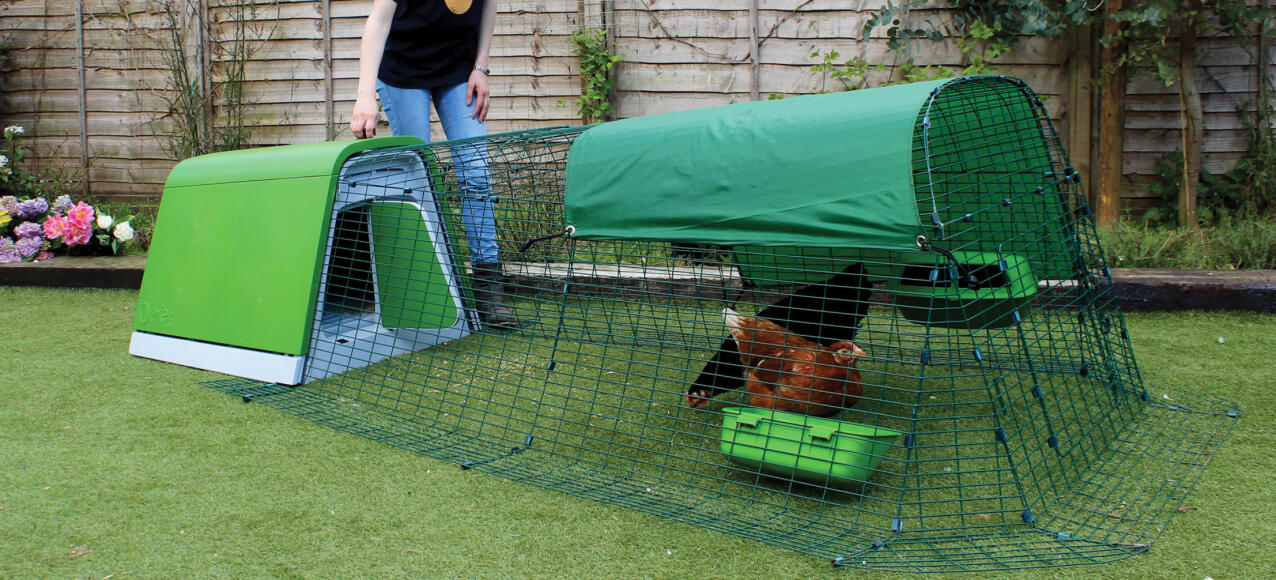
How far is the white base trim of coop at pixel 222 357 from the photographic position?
2662mm

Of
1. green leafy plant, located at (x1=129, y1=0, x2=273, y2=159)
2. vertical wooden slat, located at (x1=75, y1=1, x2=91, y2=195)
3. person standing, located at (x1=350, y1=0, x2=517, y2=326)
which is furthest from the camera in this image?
vertical wooden slat, located at (x1=75, y1=1, x2=91, y2=195)

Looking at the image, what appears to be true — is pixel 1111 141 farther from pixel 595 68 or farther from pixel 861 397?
pixel 861 397

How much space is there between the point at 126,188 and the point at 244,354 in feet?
12.1

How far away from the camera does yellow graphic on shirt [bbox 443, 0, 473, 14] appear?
312 cm

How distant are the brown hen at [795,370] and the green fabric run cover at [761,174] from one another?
37 cm

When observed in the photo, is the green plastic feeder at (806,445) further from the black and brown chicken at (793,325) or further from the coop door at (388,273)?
the coop door at (388,273)

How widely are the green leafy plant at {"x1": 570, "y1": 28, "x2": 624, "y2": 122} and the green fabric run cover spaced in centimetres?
283

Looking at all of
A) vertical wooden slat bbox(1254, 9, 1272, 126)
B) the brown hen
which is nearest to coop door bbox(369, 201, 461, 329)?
the brown hen

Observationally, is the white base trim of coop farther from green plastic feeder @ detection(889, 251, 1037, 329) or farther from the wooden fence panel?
the wooden fence panel

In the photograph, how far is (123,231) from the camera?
4438 millimetres

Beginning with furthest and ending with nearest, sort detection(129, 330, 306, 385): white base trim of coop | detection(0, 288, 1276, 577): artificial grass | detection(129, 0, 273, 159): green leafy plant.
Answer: detection(129, 0, 273, 159): green leafy plant → detection(129, 330, 306, 385): white base trim of coop → detection(0, 288, 1276, 577): artificial grass

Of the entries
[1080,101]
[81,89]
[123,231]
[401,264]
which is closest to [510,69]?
[123,231]

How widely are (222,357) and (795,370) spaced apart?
6.29 ft

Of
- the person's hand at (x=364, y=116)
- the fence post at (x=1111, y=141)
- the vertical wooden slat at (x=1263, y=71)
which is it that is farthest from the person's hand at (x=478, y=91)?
the vertical wooden slat at (x=1263, y=71)
